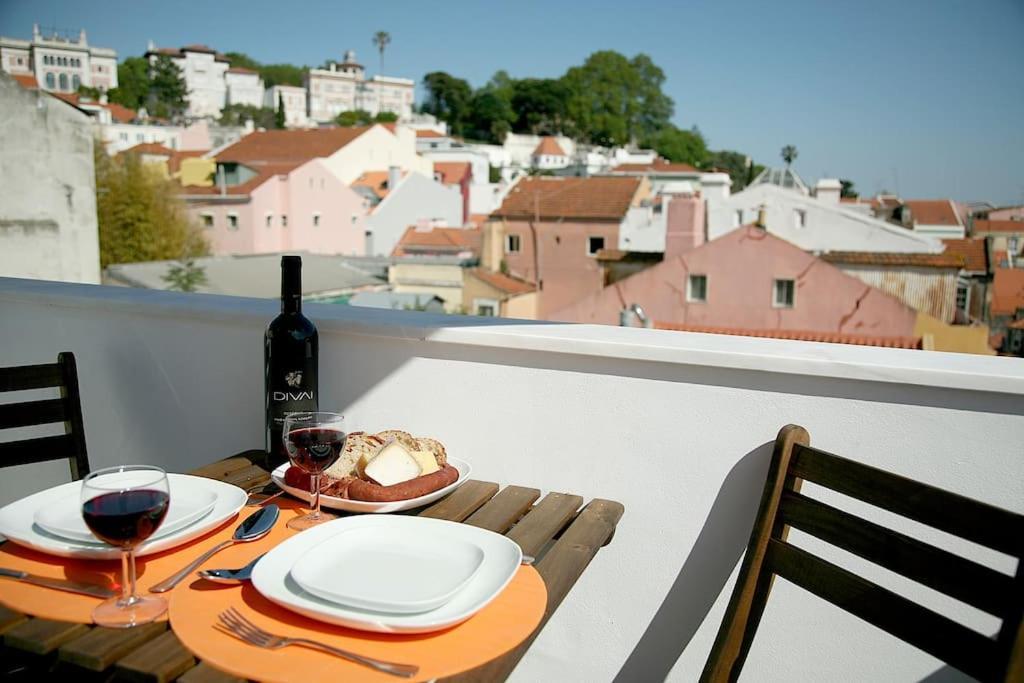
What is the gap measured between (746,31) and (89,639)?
5121 cm

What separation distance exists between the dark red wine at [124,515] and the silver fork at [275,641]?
13cm

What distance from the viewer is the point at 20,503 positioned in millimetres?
1108

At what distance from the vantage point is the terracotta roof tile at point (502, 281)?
58.9ft

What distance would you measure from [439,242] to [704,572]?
70.4 feet

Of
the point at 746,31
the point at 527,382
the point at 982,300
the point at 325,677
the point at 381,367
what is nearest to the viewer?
the point at 325,677

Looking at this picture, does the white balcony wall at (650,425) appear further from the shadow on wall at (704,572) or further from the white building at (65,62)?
the white building at (65,62)

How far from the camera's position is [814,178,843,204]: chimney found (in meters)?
19.1

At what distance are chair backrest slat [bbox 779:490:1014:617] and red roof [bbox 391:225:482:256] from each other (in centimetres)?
2095

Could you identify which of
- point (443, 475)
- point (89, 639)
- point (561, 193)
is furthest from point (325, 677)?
A: point (561, 193)

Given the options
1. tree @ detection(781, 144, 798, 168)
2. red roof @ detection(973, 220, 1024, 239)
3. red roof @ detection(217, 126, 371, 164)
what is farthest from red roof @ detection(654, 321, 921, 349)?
tree @ detection(781, 144, 798, 168)

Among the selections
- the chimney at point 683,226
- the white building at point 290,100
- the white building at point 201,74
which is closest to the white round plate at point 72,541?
the chimney at point 683,226

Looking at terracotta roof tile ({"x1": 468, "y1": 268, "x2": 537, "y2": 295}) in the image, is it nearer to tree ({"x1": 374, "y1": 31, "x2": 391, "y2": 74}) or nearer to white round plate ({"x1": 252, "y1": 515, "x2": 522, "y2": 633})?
white round plate ({"x1": 252, "y1": 515, "x2": 522, "y2": 633})

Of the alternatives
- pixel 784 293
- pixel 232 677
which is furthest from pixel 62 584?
pixel 784 293

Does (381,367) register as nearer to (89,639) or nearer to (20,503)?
(20,503)
